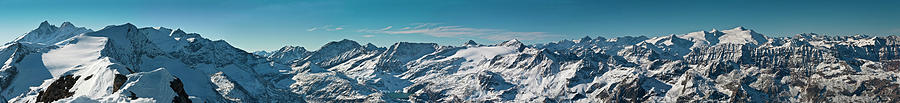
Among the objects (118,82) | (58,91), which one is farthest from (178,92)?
(58,91)

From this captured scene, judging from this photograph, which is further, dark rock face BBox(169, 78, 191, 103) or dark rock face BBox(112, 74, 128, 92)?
dark rock face BBox(112, 74, 128, 92)

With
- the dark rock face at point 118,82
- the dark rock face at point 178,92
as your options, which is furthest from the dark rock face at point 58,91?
the dark rock face at point 178,92

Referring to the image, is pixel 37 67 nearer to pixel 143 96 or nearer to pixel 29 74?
pixel 29 74

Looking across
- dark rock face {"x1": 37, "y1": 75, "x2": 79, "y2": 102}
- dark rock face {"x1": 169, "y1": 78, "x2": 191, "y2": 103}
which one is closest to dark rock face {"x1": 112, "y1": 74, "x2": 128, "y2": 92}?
dark rock face {"x1": 169, "y1": 78, "x2": 191, "y2": 103}

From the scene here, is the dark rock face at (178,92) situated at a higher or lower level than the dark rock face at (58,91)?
higher

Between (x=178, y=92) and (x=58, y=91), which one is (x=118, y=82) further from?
(x=58, y=91)

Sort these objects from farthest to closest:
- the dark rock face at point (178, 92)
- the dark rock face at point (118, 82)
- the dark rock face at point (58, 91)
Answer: the dark rock face at point (58, 91)
the dark rock face at point (118, 82)
the dark rock face at point (178, 92)

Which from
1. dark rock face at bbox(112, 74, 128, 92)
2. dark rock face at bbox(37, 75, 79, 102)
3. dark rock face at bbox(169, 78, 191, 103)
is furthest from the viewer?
dark rock face at bbox(37, 75, 79, 102)

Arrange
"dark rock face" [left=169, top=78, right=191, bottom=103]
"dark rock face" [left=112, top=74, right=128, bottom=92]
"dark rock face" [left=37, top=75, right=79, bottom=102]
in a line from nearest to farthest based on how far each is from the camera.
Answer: "dark rock face" [left=169, top=78, right=191, bottom=103] < "dark rock face" [left=112, top=74, right=128, bottom=92] < "dark rock face" [left=37, top=75, right=79, bottom=102]

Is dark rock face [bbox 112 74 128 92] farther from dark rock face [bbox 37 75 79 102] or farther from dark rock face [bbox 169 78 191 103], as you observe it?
dark rock face [bbox 37 75 79 102]

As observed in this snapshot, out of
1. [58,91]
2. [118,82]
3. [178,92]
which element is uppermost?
[118,82]

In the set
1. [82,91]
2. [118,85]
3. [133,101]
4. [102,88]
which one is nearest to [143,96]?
[133,101]

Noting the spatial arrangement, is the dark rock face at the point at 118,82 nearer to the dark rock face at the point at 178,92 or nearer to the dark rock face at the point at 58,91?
the dark rock face at the point at 178,92

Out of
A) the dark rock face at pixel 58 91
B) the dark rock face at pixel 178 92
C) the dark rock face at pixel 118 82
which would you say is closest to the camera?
the dark rock face at pixel 178 92
